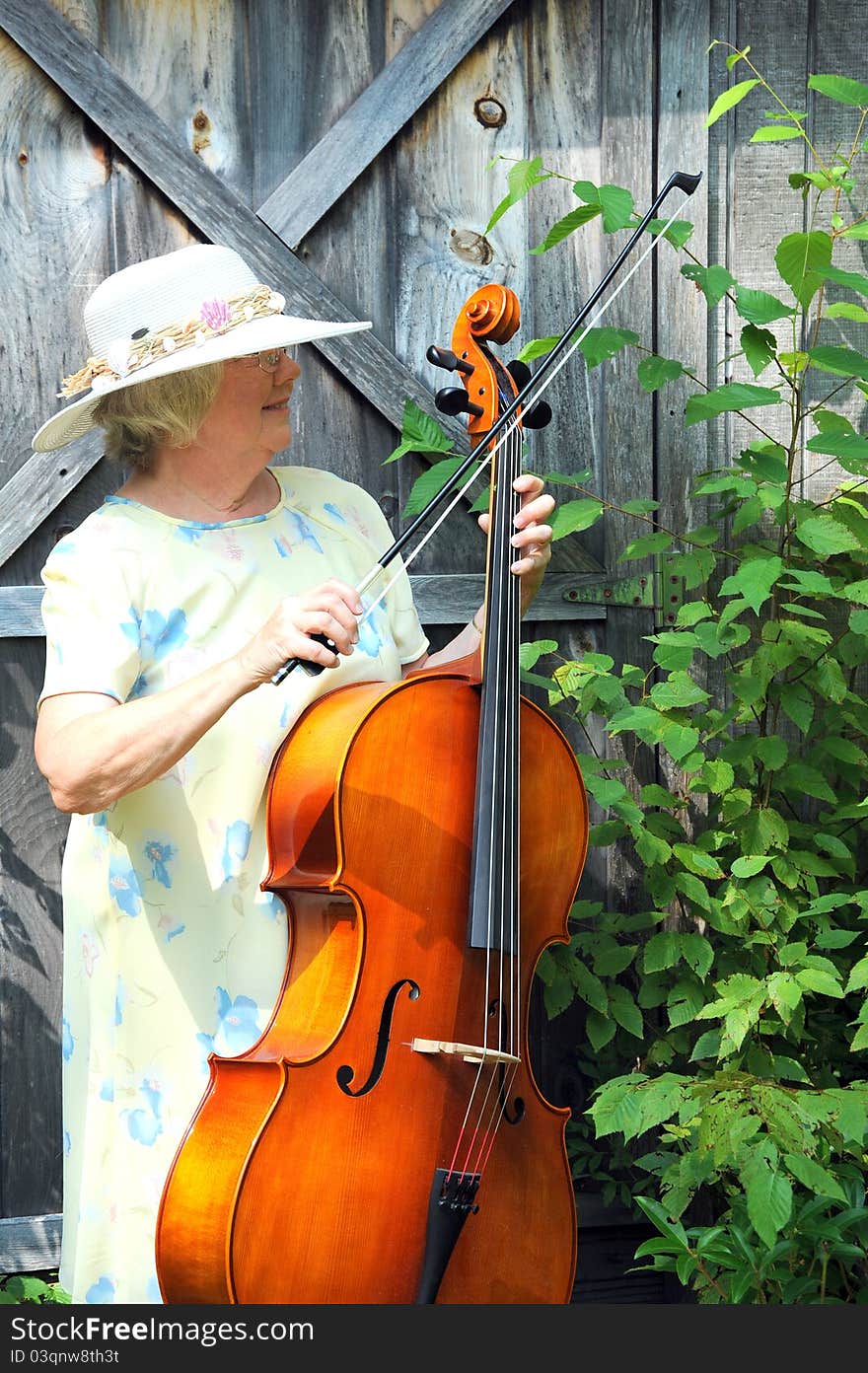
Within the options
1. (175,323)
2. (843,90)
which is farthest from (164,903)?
(843,90)

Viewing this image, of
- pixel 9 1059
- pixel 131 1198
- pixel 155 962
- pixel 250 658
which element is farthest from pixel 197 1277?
pixel 9 1059

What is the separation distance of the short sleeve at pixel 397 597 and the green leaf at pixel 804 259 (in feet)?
2.39

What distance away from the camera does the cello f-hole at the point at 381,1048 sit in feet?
5.09

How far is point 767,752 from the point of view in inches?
91.4

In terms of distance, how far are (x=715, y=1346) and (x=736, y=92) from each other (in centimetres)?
183

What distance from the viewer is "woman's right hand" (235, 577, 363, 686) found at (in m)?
1.55

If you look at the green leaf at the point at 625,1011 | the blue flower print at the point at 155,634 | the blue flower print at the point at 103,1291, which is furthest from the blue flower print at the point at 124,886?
the green leaf at the point at 625,1011

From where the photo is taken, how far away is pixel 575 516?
2.31 metres

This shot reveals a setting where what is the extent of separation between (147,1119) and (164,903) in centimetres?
29

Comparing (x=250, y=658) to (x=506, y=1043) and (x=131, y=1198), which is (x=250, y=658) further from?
(x=131, y=1198)

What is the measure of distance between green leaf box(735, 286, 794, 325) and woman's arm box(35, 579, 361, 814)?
987 mm

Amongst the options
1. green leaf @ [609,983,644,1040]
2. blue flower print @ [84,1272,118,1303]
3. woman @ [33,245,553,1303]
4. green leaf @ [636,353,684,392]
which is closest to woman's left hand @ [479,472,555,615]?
woman @ [33,245,553,1303]

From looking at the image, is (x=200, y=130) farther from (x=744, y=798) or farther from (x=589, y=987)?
(x=589, y=987)

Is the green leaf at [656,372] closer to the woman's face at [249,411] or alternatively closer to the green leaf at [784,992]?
the woman's face at [249,411]
